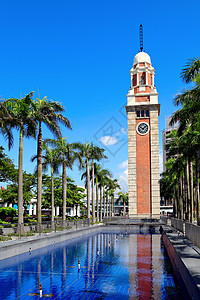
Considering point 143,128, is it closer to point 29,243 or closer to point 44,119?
point 44,119

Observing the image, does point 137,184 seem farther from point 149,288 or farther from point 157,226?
point 149,288

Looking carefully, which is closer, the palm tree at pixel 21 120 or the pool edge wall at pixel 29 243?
the pool edge wall at pixel 29 243

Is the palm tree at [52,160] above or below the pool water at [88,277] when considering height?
above

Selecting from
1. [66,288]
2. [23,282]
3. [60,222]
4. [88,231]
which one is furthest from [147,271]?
[88,231]

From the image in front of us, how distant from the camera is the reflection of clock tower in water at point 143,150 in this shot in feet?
205

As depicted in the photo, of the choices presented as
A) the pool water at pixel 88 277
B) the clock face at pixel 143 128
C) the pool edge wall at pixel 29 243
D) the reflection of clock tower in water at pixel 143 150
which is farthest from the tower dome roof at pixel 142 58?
the pool water at pixel 88 277

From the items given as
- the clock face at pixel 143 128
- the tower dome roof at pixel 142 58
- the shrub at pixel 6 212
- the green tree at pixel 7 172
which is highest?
the tower dome roof at pixel 142 58

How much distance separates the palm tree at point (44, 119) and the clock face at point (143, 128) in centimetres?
3652

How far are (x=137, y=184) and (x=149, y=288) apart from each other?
52670mm

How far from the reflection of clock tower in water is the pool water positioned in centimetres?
4430

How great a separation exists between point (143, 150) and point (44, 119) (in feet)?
127

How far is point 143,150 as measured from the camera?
63.8 meters

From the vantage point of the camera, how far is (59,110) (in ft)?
96.4

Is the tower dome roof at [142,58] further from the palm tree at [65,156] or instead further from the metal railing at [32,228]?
the metal railing at [32,228]
